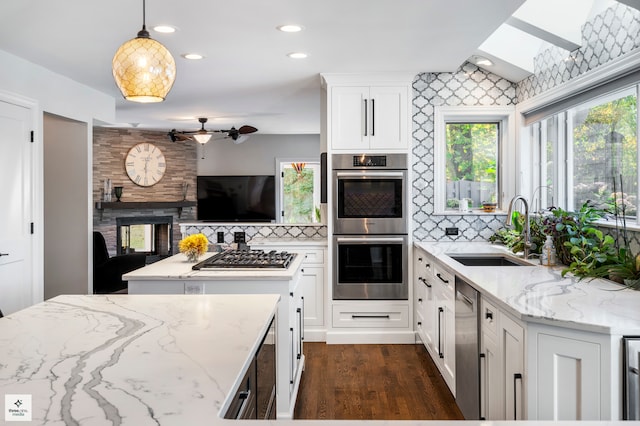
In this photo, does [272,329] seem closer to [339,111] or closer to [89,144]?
[339,111]

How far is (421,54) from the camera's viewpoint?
4.08 m

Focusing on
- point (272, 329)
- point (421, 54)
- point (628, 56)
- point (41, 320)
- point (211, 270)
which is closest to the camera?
point (41, 320)

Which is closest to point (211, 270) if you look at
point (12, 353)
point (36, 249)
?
point (12, 353)

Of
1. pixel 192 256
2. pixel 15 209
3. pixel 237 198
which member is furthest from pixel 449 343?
pixel 237 198

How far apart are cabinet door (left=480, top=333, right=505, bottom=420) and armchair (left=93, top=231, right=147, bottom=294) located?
515 centimetres

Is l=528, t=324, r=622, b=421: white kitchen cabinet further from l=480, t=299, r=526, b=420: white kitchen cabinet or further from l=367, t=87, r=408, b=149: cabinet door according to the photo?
l=367, t=87, r=408, b=149: cabinet door

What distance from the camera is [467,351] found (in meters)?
2.77

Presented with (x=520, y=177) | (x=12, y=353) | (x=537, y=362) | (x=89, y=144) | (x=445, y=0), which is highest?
(x=445, y=0)

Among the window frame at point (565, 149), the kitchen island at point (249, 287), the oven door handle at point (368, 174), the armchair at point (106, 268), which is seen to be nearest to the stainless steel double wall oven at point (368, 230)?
the oven door handle at point (368, 174)

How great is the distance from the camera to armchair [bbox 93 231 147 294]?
6.36 m

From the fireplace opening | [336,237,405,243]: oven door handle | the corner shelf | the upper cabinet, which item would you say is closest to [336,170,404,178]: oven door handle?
the upper cabinet

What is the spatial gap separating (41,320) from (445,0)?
256 cm

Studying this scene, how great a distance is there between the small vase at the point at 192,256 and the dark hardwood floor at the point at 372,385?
1115mm

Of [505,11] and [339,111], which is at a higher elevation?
[505,11]
